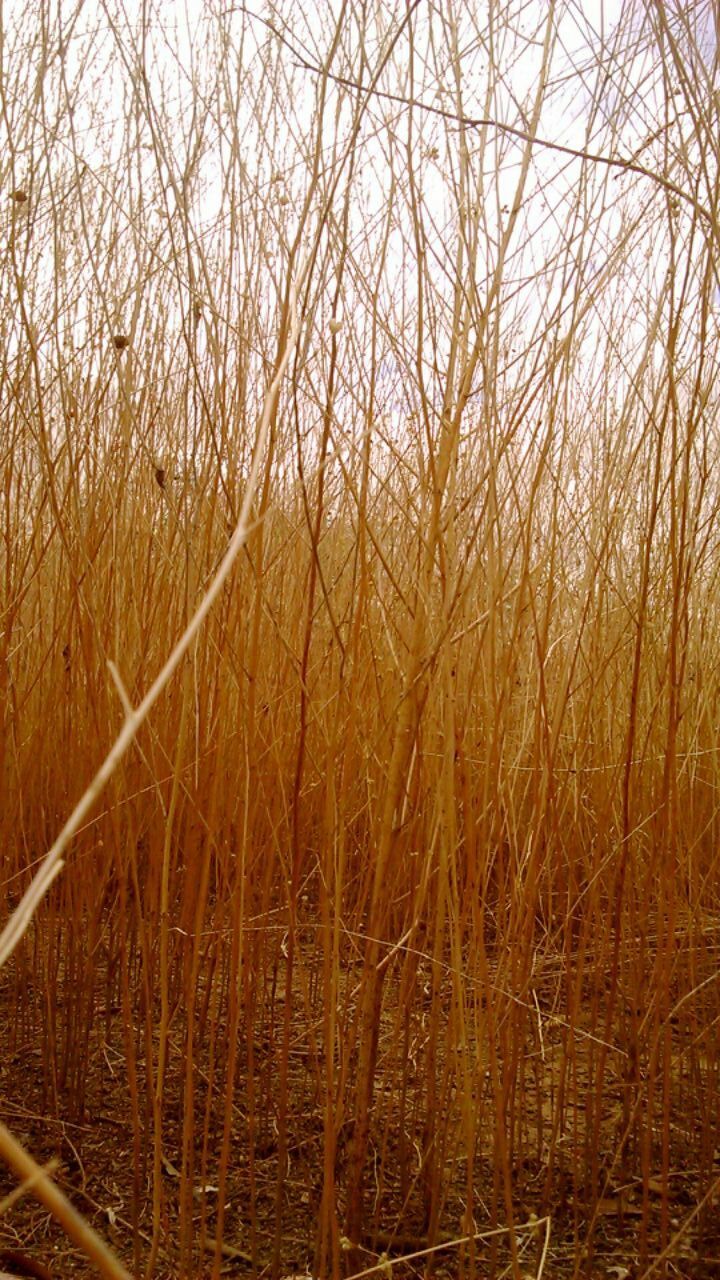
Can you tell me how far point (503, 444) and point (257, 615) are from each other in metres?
0.26

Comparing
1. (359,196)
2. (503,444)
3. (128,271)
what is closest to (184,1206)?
(503,444)

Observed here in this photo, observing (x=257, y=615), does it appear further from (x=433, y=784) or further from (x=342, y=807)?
(x=433, y=784)

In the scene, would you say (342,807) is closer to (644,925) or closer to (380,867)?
(380,867)

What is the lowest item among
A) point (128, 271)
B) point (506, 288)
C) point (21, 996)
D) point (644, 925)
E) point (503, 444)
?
point (21, 996)

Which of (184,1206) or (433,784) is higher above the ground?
(433,784)

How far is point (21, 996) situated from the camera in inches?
49.3

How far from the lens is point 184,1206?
0.74m

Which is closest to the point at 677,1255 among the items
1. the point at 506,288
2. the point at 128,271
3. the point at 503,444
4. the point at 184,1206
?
A: the point at 184,1206

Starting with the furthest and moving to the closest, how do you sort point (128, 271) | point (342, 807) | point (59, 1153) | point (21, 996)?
1. point (128, 271)
2. point (21, 996)
3. point (59, 1153)
4. point (342, 807)

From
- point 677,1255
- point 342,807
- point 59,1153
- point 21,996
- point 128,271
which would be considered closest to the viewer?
point 342,807

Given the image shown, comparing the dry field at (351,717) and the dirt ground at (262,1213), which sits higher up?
the dry field at (351,717)

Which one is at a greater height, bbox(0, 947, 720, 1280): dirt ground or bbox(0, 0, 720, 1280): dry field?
bbox(0, 0, 720, 1280): dry field

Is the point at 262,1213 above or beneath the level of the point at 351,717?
beneath

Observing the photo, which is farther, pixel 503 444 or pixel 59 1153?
pixel 59 1153
